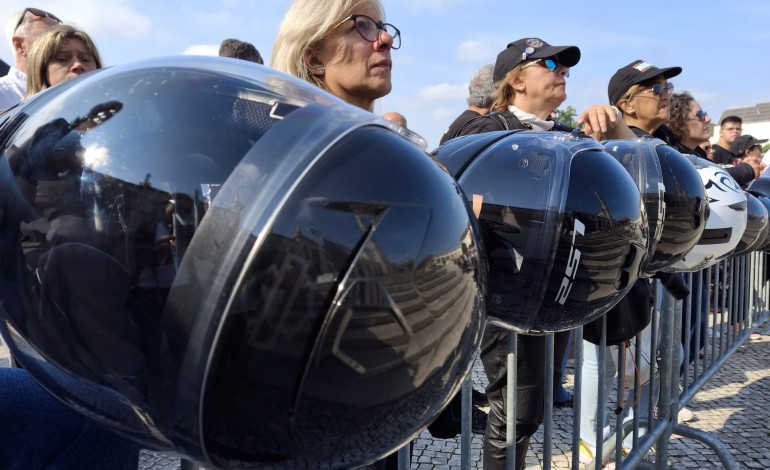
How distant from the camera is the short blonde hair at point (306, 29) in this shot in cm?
192

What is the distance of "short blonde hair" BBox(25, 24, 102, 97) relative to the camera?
2410 millimetres

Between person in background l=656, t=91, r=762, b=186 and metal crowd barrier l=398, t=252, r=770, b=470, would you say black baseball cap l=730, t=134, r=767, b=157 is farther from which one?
person in background l=656, t=91, r=762, b=186

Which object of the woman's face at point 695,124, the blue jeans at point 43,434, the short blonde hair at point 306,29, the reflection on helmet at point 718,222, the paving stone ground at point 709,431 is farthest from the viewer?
the woman's face at point 695,124

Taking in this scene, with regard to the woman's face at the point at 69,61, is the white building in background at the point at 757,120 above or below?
above

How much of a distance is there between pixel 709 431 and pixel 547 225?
383cm

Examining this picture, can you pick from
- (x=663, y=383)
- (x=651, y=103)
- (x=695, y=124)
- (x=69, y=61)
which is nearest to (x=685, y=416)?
(x=663, y=383)

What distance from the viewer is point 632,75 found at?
379 cm

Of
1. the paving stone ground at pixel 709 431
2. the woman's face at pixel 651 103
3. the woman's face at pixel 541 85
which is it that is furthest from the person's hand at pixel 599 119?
the paving stone ground at pixel 709 431

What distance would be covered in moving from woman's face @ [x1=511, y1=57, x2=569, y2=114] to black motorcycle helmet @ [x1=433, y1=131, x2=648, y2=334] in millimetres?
1623

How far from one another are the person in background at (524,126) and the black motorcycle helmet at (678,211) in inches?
21.9

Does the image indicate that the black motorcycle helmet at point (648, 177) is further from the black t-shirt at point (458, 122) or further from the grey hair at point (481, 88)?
the grey hair at point (481, 88)

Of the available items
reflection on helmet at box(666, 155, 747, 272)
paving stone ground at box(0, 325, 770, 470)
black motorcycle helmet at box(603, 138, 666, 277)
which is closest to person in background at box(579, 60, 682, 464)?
paving stone ground at box(0, 325, 770, 470)

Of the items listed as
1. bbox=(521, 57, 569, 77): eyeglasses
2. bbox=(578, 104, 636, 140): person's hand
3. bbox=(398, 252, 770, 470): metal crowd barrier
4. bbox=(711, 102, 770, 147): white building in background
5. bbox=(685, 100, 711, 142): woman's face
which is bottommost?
bbox=(398, 252, 770, 470): metal crowd barrier

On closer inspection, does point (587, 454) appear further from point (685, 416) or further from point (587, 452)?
point (685, 416)
